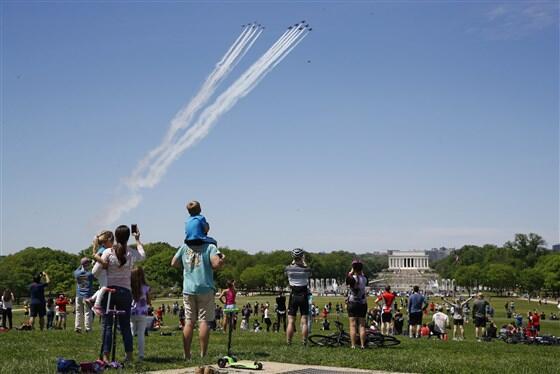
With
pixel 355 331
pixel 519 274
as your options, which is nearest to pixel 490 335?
pixel 355 331

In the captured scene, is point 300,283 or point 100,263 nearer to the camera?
point 100,263

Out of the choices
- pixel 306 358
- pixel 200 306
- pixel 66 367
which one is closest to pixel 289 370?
pixel 306 358

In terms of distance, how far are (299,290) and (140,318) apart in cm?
346

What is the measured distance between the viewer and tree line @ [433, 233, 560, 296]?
413 ft

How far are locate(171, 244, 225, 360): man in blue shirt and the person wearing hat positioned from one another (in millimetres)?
6563

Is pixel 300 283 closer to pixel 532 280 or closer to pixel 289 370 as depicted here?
pixel 289 370

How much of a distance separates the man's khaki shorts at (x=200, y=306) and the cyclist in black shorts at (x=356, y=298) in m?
3.89

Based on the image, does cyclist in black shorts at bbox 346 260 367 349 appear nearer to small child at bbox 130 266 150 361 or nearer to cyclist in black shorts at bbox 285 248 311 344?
cyclist in black shorts at bbox 285 248 311 344

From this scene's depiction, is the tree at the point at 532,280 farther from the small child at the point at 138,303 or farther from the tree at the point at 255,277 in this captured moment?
the small child at the point at 138,303

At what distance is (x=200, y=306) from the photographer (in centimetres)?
1089

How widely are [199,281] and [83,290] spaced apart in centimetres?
770

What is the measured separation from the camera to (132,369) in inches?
392

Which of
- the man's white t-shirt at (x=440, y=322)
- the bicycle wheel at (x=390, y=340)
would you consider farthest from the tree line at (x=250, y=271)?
the bicycle wheel at (x=390, y=340)

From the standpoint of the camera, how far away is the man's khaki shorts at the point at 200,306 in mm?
10836
